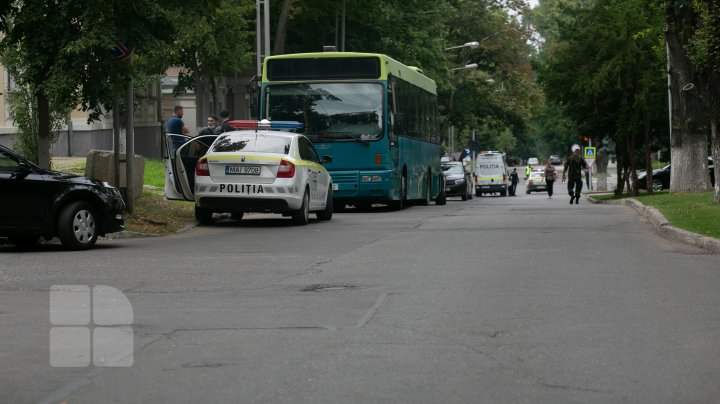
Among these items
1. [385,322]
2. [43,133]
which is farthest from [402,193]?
[385,322]

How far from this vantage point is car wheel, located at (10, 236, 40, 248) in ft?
59.7

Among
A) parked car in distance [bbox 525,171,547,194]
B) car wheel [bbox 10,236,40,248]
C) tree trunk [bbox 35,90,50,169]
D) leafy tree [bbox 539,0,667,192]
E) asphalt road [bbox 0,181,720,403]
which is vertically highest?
leafy tree [bbox 539,0,667,192]

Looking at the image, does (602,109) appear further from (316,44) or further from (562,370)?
(562,370)

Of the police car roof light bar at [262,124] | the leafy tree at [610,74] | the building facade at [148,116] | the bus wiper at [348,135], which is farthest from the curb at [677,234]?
the leafy tree at [610,74]

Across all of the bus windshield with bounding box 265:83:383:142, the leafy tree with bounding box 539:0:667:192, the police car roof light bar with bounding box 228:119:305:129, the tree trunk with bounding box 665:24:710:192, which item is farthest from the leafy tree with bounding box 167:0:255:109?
the tree trunk with bounding box 665:24:710:192

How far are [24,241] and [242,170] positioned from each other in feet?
15.3

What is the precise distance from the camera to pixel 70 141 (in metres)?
45.0

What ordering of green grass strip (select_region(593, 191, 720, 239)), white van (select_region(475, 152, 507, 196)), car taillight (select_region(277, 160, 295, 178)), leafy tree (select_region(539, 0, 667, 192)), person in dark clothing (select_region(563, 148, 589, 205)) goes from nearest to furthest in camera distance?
green grass strip (select_region(593, 191, 720, 239))
car taillight (select_region(277, 160, 295, 178))
person in dark clothing (select_region(563, 148, 589, 205))
leafy tree (select_region(539, 0, 667, 192))
white van (select_region(475, 152, 507, 196))

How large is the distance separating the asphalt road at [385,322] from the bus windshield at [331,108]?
11200mm

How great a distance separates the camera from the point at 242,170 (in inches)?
870

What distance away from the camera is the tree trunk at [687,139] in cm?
3672

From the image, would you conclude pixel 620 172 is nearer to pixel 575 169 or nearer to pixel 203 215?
pixel 575 169

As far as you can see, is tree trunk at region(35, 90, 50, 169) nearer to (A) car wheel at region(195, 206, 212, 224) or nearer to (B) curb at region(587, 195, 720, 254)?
(A) car wheel at region(195, 206, 212, 224)

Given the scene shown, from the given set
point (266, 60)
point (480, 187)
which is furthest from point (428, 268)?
point (480, 187)
